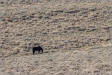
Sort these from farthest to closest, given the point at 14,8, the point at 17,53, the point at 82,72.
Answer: the point at 14,8 → the point at 17,53 → the point at 82,72

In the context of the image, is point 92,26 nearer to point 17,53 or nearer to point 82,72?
point 82,72

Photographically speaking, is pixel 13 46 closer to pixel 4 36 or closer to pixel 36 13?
pixel 4 36

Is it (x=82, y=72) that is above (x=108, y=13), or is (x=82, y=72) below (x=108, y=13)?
below

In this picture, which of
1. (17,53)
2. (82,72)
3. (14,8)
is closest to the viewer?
(82,72)

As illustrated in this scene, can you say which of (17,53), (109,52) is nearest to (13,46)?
(17,53)

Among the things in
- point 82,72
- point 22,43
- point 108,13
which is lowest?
point 82,72

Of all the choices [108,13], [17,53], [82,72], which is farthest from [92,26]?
[17,53]

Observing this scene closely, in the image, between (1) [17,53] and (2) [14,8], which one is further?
(2) [14,8]
